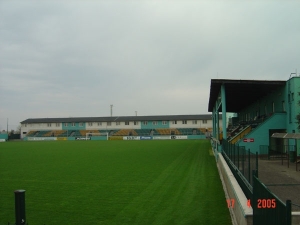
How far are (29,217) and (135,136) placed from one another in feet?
259

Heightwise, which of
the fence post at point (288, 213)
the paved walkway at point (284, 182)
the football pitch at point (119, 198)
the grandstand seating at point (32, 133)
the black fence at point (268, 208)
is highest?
the fence post at point (288, 213)

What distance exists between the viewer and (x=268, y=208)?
4.55 metres

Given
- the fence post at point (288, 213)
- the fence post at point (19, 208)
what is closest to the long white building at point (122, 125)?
the fence post at point (19, 208)

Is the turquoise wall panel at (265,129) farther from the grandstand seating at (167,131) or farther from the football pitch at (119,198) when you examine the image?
the grandstand seating at (167,131)

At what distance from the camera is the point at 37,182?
46.6 feet

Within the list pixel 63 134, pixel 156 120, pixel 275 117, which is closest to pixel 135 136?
pixel 156 120

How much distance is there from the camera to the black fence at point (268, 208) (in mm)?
3522

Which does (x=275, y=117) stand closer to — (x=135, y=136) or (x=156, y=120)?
(x=135, y=136)

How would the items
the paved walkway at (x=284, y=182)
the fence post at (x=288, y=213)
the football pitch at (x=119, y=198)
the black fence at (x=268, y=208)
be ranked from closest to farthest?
the fence post at (x=288, y=213) → the black fence at (x=268, y=208) → the football pitch at (x=119, y=198) → the paved walkway at (x=284, y=182)

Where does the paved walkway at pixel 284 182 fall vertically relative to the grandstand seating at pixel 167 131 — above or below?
above

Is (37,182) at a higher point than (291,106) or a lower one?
lower

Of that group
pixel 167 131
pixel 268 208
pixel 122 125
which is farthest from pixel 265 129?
pixel 122 125

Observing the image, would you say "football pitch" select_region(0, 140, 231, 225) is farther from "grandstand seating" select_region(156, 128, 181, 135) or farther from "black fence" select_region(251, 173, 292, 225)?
"grandstand seating" select_region(156, 128, 181, 135)

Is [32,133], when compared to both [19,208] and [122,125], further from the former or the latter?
[19,208]
